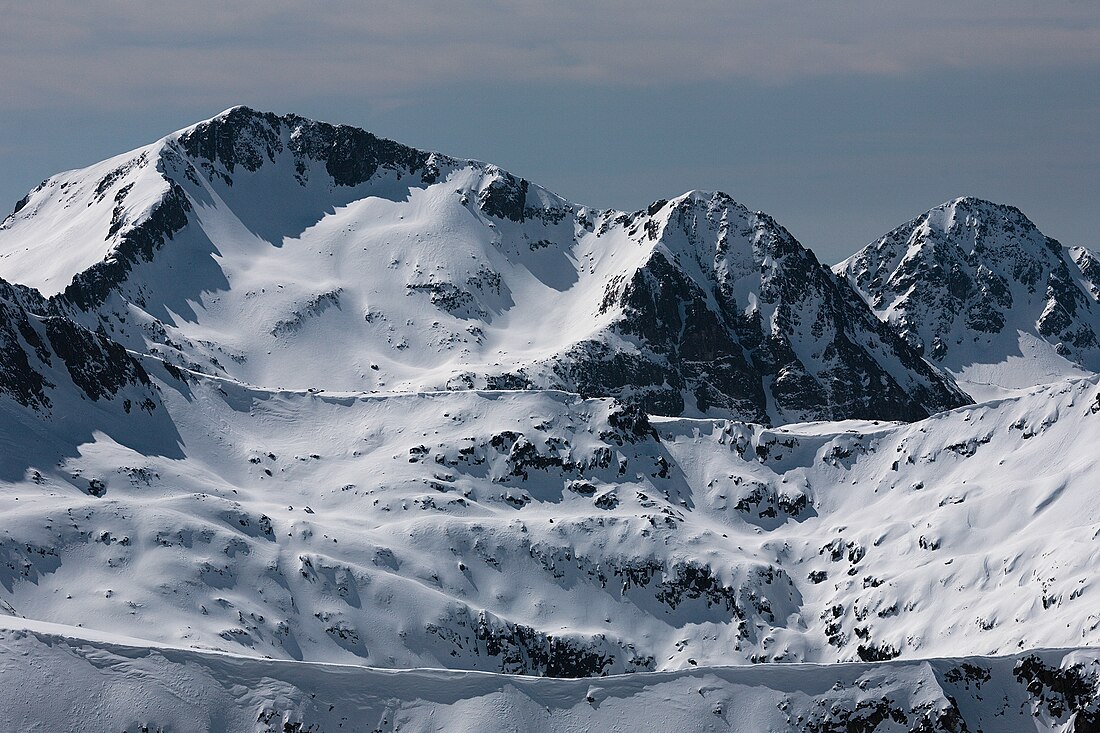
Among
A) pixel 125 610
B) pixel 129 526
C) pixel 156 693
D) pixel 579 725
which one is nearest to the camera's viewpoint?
pixel 156 693

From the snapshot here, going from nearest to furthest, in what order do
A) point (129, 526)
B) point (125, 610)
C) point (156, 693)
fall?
point (156, 693) → point (125, 610) → point (129, 526)

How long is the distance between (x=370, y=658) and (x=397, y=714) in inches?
1458

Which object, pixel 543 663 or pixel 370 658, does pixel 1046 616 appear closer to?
pixel 543 663

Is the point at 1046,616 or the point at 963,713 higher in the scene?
the point at 1046,616

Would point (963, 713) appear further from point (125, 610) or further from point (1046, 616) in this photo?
point (125, 610)

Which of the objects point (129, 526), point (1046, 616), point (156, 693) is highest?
point (1046, 616)

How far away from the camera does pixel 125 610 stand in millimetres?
174875

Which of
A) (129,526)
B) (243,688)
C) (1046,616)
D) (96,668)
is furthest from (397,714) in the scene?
(1046,616)

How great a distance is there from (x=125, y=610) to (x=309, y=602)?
24186mm

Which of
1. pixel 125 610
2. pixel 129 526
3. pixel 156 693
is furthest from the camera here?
pixel 129 526

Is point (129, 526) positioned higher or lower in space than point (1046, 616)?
lower

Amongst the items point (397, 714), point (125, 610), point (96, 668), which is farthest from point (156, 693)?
point (125, 610)

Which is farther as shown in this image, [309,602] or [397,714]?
[309,602]

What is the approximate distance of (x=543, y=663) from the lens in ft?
642
